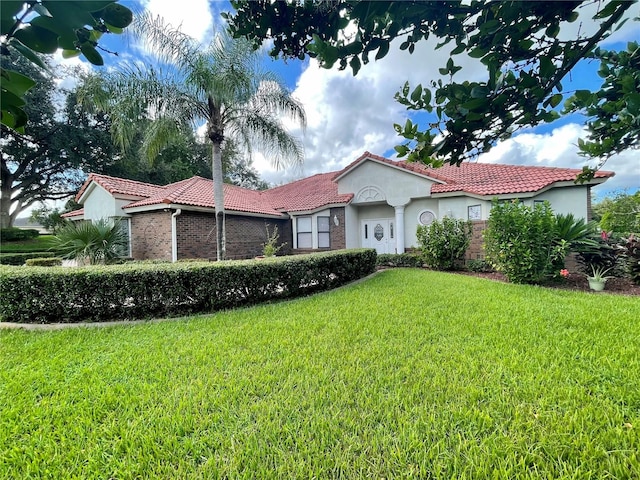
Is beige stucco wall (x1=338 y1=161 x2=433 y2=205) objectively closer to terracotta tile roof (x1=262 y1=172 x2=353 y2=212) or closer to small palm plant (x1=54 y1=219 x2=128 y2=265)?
terracotta tile roof (x1=262 y1=172 x2=353 y2=212)

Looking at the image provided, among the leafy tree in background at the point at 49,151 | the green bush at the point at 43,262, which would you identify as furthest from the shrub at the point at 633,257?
the leafy tree in background at the point at 49,151

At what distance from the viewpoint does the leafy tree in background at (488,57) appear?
5.95ft

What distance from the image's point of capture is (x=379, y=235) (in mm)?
16672

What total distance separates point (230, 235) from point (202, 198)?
2.31 metres

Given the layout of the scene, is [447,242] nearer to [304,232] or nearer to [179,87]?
[304,232]

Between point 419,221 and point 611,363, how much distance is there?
1174 cm

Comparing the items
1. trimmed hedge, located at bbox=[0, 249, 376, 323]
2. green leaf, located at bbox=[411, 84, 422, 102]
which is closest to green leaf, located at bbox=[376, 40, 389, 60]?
green leaf, located at bbox=[411, 84, 422, 102]

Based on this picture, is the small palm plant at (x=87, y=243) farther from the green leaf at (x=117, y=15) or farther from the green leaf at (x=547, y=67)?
the green leaf at (x=547, y=67)

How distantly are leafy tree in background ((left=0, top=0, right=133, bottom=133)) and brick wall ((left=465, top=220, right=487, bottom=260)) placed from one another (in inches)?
559

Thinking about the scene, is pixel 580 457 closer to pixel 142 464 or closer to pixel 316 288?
pixel 142 464

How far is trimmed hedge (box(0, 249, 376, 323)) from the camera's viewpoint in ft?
20.7

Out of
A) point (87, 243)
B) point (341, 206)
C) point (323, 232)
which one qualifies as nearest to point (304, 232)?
point (323, 232)

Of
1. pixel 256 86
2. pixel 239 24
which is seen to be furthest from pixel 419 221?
pixel 239 24

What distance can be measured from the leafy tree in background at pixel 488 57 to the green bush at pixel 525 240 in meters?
7.94
